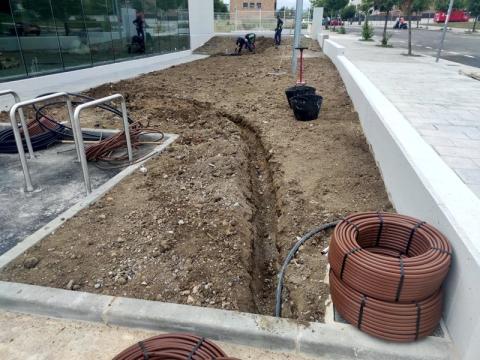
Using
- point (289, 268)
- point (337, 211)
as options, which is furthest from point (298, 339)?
point (337, 211)

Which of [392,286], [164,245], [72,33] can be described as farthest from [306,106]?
[72,33]

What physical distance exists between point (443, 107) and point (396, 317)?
16.5 ft

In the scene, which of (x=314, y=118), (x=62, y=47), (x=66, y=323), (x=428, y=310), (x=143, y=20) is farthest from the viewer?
(x=143, y=20)

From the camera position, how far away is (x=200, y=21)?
67.6ft

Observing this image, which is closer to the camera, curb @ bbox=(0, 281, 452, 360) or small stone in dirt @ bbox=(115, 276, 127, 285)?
curb @ bbox=(0, 281, 452, 360)

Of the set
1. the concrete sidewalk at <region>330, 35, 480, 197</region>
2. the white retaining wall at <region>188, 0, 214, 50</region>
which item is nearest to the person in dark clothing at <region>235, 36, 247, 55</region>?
the white retaining wall at <region>188, 0, 214, 50</region>

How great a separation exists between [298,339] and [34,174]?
4.20 meters

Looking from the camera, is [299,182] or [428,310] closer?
[428,310]

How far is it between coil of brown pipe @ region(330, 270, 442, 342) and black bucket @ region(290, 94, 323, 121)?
16.1 ft

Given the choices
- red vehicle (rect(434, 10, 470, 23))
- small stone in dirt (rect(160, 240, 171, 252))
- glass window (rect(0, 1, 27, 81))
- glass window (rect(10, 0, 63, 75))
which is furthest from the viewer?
red vehicle (rect(434, 10, 470, 23))

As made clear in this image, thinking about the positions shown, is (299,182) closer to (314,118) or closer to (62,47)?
(314,118)

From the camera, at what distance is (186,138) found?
6.28m

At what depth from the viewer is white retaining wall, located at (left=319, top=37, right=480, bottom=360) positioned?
2.15m

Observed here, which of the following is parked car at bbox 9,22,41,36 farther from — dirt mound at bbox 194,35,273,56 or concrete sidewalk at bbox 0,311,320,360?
dirt mound at bbox 194,35,273,56
